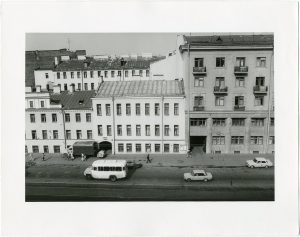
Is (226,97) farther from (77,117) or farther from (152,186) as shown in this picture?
(77,117)

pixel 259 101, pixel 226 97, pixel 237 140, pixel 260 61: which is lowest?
pixel 237 140

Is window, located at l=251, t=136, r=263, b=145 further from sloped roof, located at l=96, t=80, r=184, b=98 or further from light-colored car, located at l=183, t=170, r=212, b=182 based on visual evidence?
sloped roof, located at l=96, t=80, r=184, b=98

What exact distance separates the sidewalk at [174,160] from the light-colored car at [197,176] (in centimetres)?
72

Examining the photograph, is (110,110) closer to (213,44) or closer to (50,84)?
(50,84)

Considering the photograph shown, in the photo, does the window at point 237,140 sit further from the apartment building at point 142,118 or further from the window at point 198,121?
the apartment building at point 142,118

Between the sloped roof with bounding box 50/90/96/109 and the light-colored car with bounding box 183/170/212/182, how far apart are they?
17.4ft

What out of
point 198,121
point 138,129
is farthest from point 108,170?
point 198,121

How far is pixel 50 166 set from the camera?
42.1 ft

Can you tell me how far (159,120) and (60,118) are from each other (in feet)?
14.0

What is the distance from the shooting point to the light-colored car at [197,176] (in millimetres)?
11469

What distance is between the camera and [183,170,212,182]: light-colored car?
1147 cm

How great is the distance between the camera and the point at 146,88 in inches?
525

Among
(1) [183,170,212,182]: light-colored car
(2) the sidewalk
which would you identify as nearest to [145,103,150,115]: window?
(2) the sidewalk
